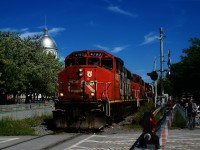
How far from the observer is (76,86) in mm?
21109

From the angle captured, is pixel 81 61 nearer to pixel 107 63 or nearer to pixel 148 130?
pixel 107 63

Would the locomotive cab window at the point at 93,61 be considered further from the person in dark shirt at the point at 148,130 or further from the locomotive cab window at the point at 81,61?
the person in dark shirt at the point at 148,130

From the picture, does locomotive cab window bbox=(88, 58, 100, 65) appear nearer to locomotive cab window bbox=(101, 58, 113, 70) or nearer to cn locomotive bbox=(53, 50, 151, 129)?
cn locomotive bbox=(53, 50, 151, 129)

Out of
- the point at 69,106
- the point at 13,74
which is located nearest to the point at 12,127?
the point at 69,106

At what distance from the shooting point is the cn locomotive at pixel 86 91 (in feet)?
66.2

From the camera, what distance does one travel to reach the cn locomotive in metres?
20.2

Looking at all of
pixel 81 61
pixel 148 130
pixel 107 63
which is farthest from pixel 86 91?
pixel 148 130

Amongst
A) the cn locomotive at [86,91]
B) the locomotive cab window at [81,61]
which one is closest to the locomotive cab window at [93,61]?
the cn locomotive at [86,91]

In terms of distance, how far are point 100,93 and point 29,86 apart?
49400 millimetres

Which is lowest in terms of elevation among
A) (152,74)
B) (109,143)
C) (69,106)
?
(109,143)

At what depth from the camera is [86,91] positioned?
68.9ft

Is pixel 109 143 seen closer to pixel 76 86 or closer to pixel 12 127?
pixel 76 86

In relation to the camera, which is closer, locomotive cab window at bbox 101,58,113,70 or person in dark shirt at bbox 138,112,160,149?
person in dark shirt at bbox 138,112,160,149

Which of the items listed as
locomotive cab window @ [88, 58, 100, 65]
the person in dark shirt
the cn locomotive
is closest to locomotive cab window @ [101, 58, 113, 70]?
the cn locomotive
